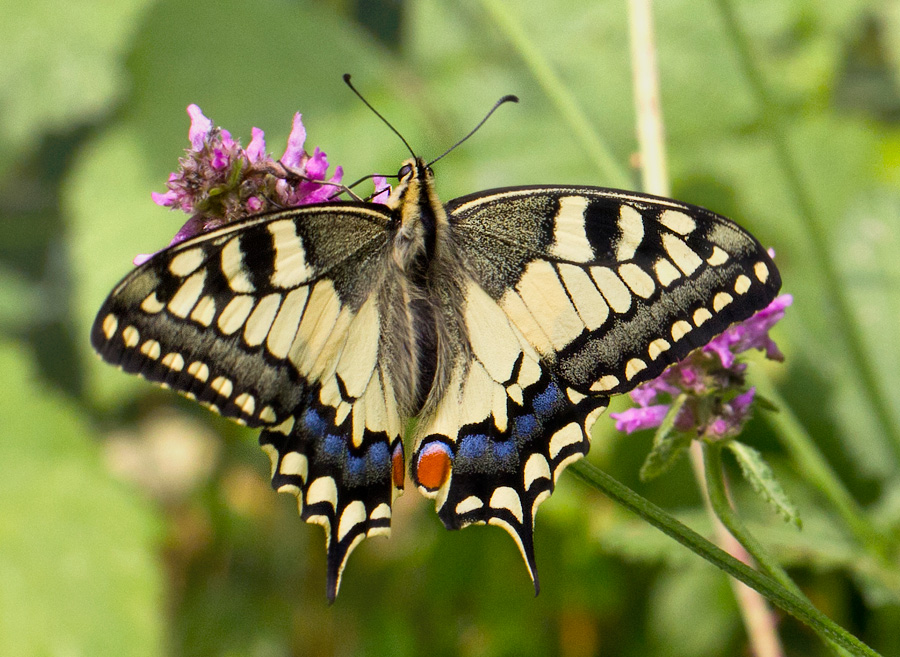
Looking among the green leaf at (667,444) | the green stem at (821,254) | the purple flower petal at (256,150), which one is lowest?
the green leaf at (667,444)

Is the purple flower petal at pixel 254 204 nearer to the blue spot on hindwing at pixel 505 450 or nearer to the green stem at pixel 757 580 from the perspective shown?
Answer: the blue spot on hindwing at pixel 505 450

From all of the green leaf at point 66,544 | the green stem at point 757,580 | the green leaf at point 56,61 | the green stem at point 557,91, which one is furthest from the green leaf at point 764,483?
the green leaf at point 56,61

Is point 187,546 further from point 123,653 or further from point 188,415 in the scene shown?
point 123,653

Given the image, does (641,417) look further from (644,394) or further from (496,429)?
(496,429)

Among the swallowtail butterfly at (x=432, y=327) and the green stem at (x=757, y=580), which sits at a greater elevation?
the swallowtail butterfly at (x=432, y=327)

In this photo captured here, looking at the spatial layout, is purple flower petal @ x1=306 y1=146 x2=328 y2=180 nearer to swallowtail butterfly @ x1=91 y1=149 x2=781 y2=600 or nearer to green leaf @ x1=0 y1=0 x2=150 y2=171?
swallowtail butterfly @ x1=91 y1=149 x2=781 y2=600
